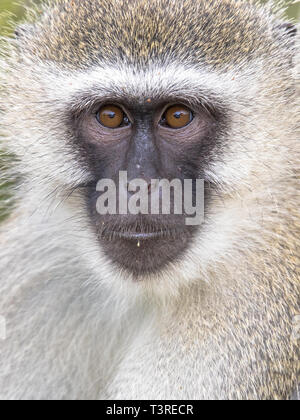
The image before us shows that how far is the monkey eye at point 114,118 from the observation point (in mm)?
3074

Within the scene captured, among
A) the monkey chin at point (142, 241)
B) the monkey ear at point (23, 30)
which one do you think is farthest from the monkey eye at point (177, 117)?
the monkey ear at point (23, 30)

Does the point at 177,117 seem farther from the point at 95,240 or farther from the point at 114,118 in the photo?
the point at 95,240

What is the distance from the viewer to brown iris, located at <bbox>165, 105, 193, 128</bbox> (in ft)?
9.95

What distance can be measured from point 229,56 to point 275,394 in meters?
1.54

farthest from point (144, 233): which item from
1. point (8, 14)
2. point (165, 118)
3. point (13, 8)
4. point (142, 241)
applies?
point (13, 8)

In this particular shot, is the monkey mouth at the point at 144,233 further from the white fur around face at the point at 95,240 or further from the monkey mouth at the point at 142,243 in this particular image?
the white fur around face at the point at 95,240

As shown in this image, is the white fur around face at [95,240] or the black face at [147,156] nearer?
the black face at [147,156]

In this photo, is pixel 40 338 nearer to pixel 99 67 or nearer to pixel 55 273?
pixel 55 273

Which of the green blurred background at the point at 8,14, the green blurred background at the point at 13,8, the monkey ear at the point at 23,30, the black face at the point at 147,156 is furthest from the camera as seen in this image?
the green blurred background at the point at 13,8

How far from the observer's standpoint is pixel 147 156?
2889 mm

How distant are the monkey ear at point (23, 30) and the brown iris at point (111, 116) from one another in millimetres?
830

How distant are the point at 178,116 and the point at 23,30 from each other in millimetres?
1153

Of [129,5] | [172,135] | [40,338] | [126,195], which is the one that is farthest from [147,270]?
[129,5]
